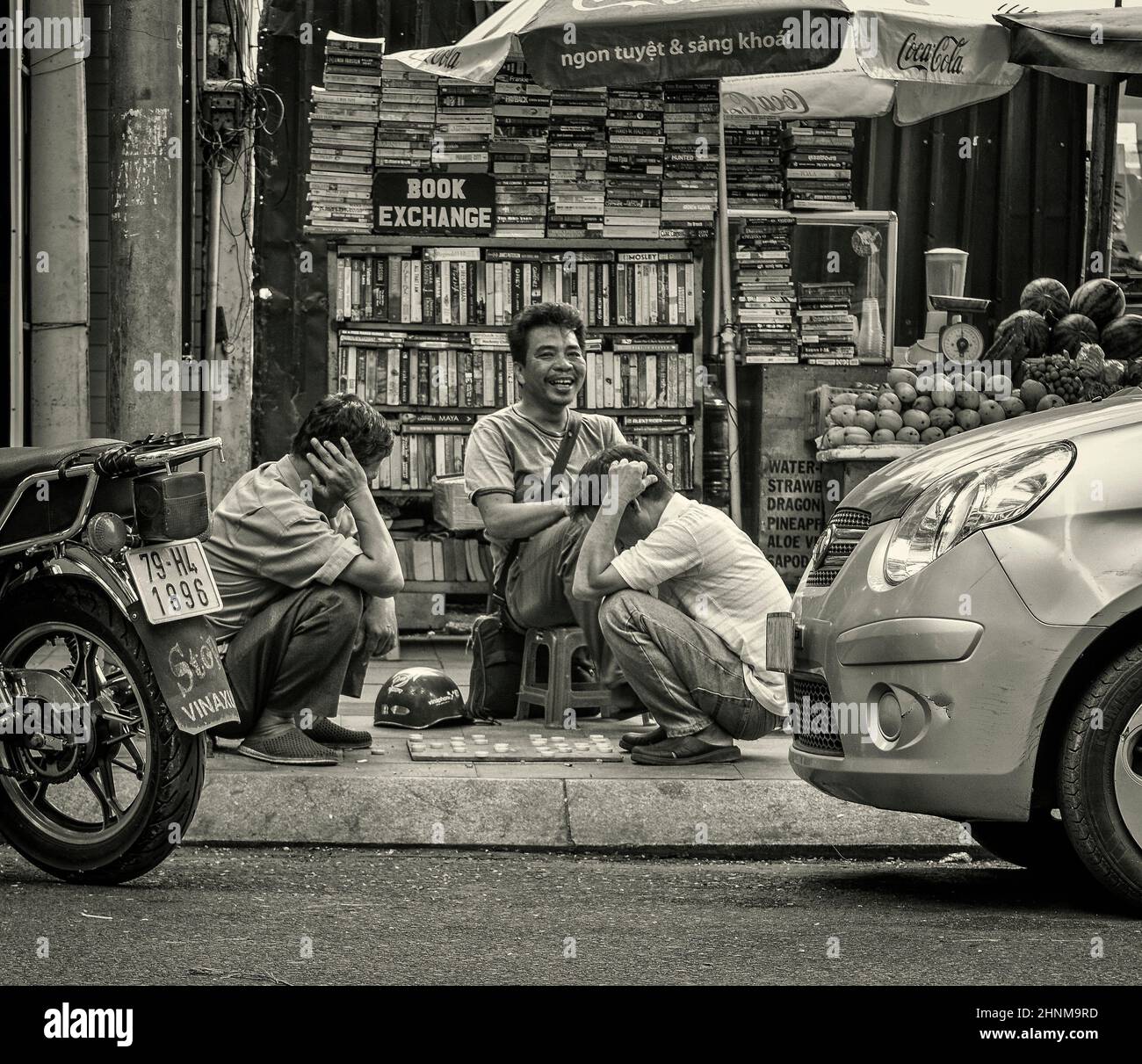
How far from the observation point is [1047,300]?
10484 mm

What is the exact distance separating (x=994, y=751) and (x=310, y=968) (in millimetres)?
1670

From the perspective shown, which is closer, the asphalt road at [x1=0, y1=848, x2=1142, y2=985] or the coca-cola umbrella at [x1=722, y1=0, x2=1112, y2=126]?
the asphalt road at [x1=0, y1=848, x2=1142, y2=985]

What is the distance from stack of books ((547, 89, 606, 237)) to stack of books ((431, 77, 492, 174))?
37cm

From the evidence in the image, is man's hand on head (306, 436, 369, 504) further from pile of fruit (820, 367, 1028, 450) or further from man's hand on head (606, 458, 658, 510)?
pile of fruit (820, 367, 1028, 450)

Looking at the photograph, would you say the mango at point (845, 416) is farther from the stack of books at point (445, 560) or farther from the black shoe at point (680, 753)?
the black shoe at point (680, 753)

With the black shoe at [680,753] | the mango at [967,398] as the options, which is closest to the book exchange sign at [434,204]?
the mango at [967,398]

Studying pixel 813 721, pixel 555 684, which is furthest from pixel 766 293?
pixel 813 721

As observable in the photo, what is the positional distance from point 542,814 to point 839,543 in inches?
53.6

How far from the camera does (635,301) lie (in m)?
10.4

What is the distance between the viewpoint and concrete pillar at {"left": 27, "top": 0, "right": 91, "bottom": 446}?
380 inches

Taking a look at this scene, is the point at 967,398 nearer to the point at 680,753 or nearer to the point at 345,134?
the point at 345,134

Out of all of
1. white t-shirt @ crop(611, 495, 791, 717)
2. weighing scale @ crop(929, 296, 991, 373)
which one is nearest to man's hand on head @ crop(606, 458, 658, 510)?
white t-shirt @ crop(611, 495, 791, 717)

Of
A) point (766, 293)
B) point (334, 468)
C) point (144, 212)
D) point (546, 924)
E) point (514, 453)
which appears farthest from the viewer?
point (766, 293)
